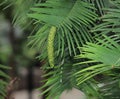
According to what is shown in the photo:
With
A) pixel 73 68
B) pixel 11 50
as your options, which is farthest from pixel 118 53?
pixel 11 50

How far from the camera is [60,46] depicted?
0.49 m

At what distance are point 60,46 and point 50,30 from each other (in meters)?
0.08

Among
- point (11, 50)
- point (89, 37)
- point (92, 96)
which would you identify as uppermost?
point (89, 37)

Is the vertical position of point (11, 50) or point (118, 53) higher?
point (118, 53)

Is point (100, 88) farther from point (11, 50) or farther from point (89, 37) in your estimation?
point (11, 50)

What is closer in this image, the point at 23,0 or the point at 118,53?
the point at 118,53

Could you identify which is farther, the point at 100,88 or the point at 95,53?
the point at 100,88

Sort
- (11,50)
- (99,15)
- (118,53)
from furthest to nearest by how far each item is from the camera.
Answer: (11,50) < (99,15) < (118,53)

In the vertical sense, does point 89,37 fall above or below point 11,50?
above

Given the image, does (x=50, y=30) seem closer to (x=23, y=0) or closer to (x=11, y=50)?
(x=23, y=0)

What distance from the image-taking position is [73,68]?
0.49 metres

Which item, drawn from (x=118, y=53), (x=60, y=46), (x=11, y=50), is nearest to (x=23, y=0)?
(x=60, y=46)

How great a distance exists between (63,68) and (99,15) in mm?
100

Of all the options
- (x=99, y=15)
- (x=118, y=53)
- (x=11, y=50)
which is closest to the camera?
(x=118, y=53)
